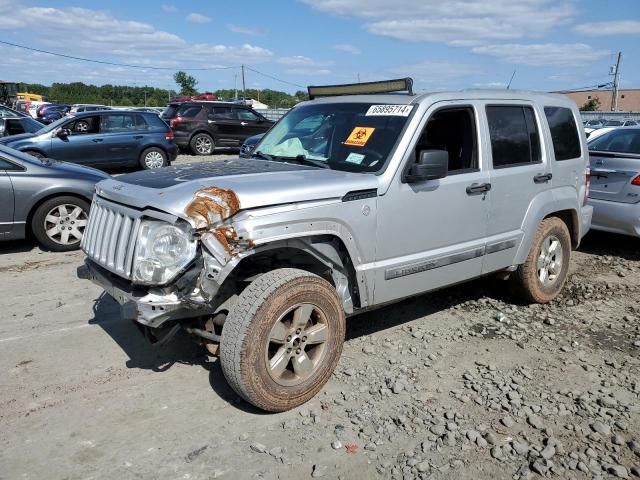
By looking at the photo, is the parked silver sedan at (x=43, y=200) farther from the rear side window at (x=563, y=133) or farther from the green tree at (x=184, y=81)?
the green tree at (x=184, y=81)

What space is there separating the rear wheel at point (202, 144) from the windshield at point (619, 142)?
1342 centimetres

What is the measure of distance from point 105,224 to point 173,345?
121cm

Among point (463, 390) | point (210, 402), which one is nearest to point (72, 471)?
point (210, 402)

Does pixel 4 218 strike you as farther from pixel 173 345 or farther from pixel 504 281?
pixel 504 281

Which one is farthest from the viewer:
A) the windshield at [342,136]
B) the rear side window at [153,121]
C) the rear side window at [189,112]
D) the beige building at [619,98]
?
the beige building at [619,98]

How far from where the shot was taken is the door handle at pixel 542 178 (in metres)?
5.01

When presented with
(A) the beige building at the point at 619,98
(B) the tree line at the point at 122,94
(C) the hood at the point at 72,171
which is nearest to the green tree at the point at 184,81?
(B) the tree line at the point at 122,94

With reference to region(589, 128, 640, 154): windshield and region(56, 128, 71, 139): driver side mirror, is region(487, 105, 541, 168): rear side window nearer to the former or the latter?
region(589, 128, 640, 154): windshield

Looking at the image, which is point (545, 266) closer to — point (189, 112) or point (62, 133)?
point (62, 133)

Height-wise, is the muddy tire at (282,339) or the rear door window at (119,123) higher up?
the rear door window at (119,123)

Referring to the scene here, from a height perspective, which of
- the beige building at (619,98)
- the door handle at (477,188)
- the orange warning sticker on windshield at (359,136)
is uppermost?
the beige building at (619,98)

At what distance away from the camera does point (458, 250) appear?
14.5ft

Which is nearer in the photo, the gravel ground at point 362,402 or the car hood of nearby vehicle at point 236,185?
the gravel ground at point 362,402

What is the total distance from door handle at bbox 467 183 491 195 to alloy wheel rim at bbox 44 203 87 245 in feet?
16.8
